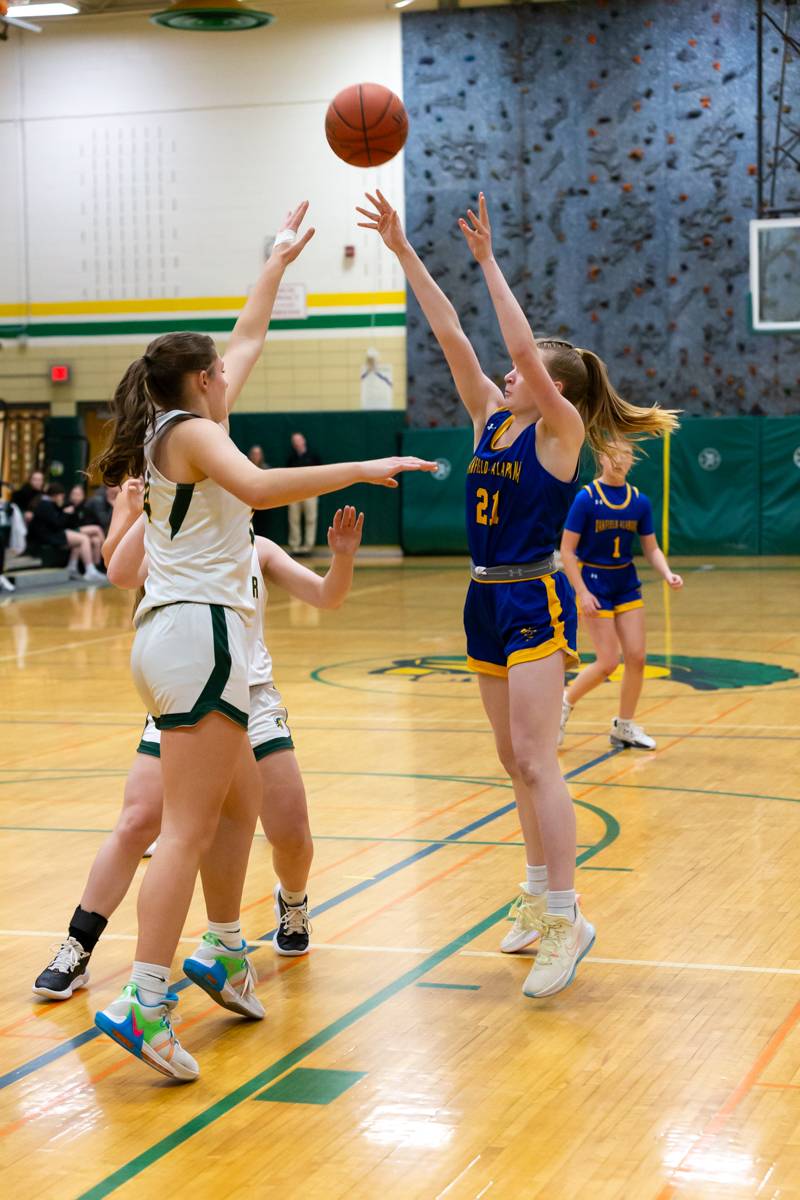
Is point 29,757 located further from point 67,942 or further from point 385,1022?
point 385,1022

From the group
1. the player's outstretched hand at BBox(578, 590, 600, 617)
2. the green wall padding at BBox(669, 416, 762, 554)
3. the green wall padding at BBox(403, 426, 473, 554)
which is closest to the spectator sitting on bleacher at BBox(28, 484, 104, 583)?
the green wall padding at BBox(403, 426, 473, 554)

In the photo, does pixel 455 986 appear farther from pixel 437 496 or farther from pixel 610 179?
pixel 610 179

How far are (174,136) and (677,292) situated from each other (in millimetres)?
7671

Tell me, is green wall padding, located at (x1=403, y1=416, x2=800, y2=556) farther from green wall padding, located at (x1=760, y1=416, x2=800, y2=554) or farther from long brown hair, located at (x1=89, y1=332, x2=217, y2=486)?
long brown hair, located at (x1=89, y1=332, x2=217, y2=486)

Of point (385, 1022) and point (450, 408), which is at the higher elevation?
point (450, 408)

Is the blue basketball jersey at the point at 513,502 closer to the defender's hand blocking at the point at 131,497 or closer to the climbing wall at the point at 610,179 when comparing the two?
the defender's hand blocking at the point at 131,497

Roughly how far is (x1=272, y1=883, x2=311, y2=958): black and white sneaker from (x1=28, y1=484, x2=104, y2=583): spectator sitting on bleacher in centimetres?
1530

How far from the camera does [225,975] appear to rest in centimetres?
405

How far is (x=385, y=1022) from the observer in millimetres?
4160

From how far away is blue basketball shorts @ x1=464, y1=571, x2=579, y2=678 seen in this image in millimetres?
4422

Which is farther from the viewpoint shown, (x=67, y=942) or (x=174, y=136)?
(x=174, y=136)

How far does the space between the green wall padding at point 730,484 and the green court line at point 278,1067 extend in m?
17.0

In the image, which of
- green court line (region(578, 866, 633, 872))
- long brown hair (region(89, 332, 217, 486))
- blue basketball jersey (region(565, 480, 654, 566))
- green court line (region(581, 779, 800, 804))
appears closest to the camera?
long brown hair (region(89, 332, 217, 486))

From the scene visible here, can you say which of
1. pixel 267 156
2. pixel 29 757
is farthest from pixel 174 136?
pixel 29 757
